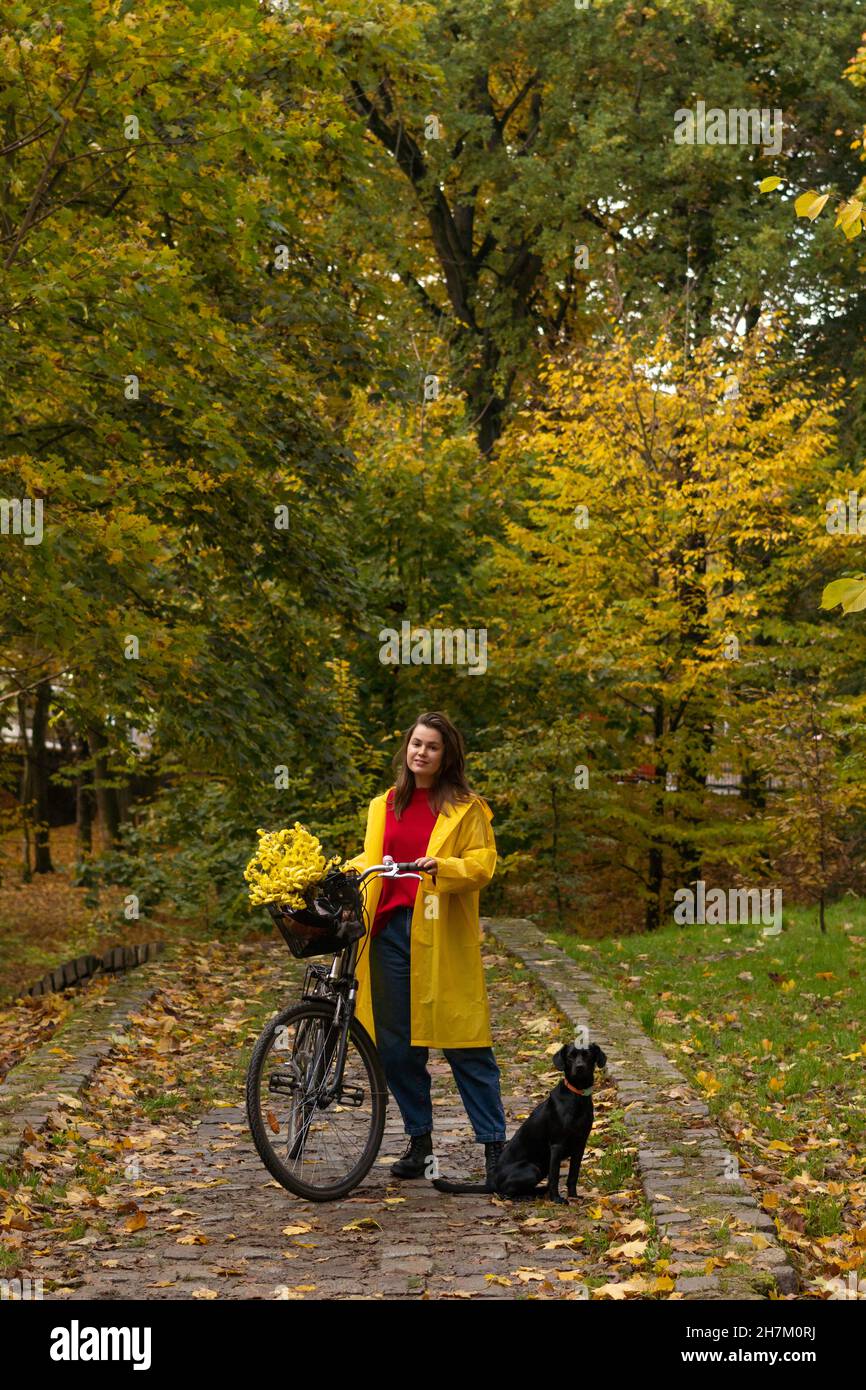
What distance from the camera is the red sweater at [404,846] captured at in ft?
21.9

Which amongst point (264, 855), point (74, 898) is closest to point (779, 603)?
point (264, 855)

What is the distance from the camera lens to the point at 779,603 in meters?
18.0

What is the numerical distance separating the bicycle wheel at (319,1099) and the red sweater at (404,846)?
478mm

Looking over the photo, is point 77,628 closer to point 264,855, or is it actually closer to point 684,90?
point 264,855

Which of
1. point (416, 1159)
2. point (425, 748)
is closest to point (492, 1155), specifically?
point (416, 1159)

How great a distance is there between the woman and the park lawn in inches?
50.3

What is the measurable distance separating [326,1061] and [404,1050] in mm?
369

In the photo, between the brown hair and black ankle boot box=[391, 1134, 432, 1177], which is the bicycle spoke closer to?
black ankle boot box=[391, 1134, 432, 1177]

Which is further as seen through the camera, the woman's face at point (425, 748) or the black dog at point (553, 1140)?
the woman's face at point (425, 748)

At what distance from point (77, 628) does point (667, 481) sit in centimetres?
929

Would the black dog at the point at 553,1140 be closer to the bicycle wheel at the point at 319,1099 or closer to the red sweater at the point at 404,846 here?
the bicycle wheel at the point at 319,1099

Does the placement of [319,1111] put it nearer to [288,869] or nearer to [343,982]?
[343,982]

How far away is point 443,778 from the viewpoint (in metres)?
6.67

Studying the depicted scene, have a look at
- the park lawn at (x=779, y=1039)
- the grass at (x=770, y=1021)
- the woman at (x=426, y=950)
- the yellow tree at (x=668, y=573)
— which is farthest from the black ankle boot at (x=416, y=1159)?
the yellow tree at (x=668, y=573)
